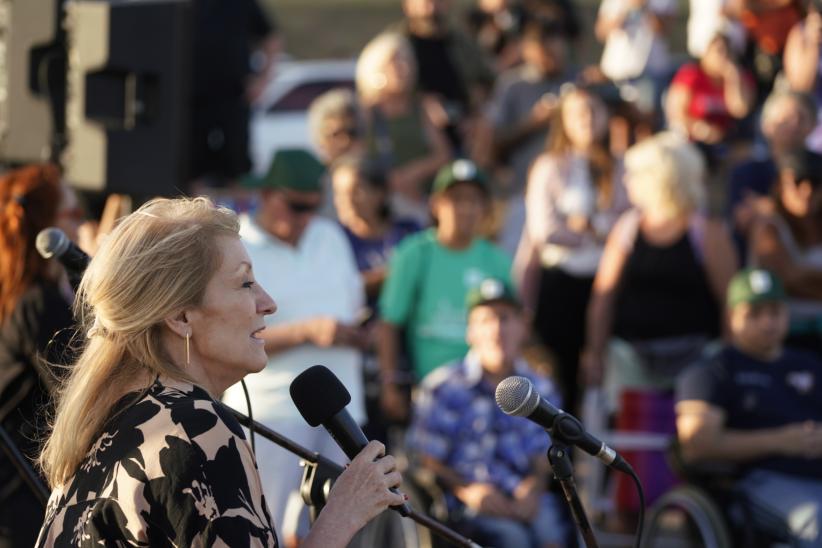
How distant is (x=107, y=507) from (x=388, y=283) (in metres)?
4.84

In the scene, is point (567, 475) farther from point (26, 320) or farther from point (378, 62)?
point (378, 62)

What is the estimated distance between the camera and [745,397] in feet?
24.3

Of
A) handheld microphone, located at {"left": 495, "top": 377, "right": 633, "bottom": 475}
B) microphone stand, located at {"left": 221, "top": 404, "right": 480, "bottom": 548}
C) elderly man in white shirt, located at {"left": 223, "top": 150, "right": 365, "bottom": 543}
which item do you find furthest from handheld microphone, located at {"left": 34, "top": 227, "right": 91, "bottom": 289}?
elderly man in white shirt, located at {"left": 223, "top": 150, "right": 365, "bottom": 543}

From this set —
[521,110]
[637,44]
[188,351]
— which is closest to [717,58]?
[637,44]

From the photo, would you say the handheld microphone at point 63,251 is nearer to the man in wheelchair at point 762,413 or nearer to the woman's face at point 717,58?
the man in wheelchair at point 762,413

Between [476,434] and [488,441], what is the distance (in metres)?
0.06

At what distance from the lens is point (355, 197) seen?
27.6 ft

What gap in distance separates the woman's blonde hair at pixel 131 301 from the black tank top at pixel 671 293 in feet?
16.4

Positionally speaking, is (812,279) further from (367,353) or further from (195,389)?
(195,389)

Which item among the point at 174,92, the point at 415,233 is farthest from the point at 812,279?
the point at 174,92

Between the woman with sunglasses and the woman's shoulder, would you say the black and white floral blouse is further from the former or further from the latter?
the woman with sunglasses

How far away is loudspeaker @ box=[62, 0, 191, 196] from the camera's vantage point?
642 centimetres

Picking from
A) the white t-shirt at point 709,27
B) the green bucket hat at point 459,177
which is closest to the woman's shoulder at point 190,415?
the green bucket hat at point 459,177

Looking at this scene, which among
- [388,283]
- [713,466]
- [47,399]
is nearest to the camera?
[47,399]
